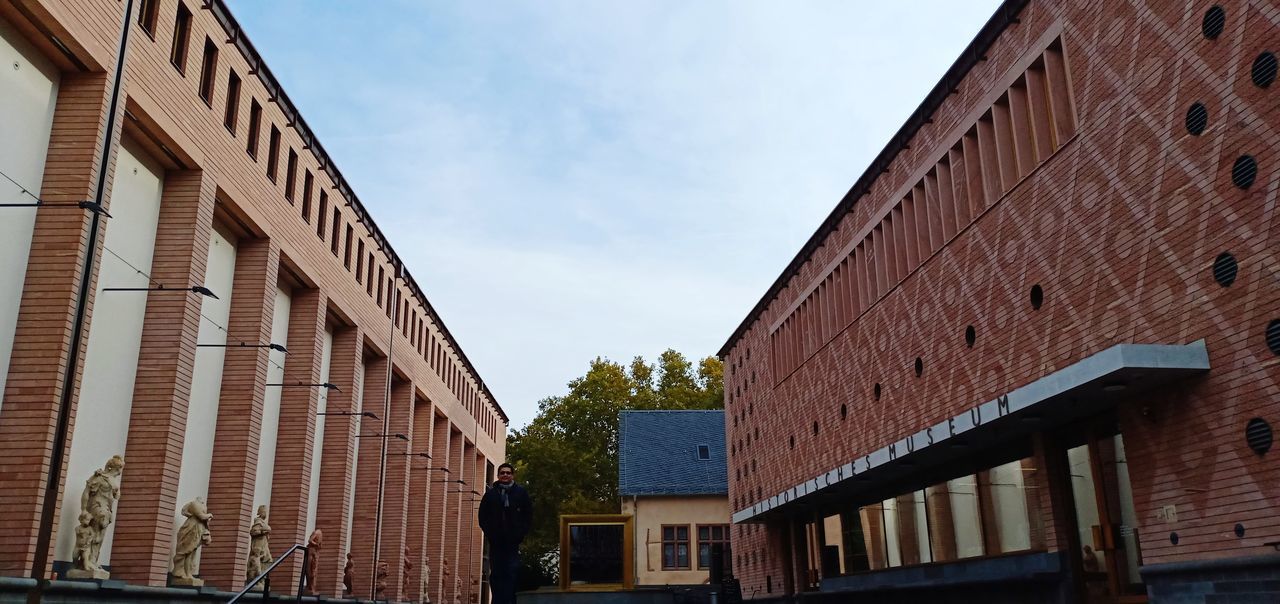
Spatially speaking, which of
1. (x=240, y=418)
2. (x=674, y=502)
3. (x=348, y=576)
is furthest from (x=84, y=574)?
(x=674, y=502)

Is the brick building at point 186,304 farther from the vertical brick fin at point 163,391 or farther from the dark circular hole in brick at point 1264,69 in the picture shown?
the dark circular hole in brick at point 1264,69

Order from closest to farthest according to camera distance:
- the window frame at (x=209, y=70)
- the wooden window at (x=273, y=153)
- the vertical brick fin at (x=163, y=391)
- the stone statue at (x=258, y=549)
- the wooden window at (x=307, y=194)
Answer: the vertical brick fin at (x=163, y=391) < the window frame at (x=209, y=70) < the stone statue at (x=258, y=549) < the wooden window at (x=273, y=153) < the wooden window at (x=307, y=194)

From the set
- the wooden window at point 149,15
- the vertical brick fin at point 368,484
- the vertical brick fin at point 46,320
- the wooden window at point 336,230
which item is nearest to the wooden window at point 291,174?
the wooden window at point 336,230

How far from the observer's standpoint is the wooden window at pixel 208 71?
19094 millimetres

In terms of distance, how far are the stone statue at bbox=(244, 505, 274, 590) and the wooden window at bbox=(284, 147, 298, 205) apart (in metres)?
7.26

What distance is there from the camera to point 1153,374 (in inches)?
464

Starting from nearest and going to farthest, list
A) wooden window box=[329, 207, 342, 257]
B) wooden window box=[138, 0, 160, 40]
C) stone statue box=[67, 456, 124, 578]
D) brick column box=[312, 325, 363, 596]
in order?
stone statue box=[67, 456, 124, 578], wooden window box=[138, 0, 160, 40], brick column box=[312, 325, 363, 596], wooden window box=[329, 207, 342, 257]

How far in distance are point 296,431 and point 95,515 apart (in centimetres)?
971

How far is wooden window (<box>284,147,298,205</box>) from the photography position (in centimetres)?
2361

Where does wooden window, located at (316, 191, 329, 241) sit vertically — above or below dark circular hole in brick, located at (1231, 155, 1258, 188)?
above

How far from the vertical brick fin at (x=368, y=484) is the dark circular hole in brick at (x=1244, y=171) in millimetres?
24361

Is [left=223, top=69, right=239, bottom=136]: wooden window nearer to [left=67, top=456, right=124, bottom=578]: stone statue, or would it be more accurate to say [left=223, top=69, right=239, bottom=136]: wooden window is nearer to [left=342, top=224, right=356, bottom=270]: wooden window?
[left=67, top=456, right=124, bottom=578]: stone statue

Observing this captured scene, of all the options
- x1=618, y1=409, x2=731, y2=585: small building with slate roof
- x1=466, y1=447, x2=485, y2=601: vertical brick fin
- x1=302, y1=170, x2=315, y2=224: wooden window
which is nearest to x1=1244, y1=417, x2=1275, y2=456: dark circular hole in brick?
x1=302, y1=170, x2=315, y2=224: wooden window

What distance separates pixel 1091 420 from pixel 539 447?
167 feet
